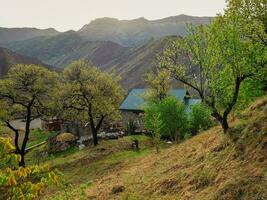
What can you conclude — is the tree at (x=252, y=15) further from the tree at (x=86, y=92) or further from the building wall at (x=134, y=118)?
the building wall at (x=134, y=118)

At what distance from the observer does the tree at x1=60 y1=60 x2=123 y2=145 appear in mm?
50906

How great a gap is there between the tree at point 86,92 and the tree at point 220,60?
77.1ft

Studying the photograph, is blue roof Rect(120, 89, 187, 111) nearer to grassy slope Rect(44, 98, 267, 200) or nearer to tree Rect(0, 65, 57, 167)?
tree Rect(0, 65, 57, 167)

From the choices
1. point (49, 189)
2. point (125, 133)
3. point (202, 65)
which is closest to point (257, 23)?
point (202, 65)

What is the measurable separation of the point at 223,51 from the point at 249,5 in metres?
3.47

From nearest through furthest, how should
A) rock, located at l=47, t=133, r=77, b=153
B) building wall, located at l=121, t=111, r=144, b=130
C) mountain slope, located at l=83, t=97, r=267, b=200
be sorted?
mountain slope, located at l=83, t=97, r=267, b=200, rock, located at l=47, t=133, r=77, b=153, building wall, located at l=121, t=111, r=144, b=130

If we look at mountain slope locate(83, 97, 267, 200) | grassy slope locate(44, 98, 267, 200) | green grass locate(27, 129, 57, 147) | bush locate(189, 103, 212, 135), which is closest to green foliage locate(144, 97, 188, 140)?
bush locate(189, 103, 212, 135)

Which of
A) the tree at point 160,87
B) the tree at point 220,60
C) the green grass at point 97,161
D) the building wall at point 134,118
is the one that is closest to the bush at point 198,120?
the green grass at point 97,161

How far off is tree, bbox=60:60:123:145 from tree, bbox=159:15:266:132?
23.5m

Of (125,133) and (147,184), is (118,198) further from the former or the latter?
(125,133)

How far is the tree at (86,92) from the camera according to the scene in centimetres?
5091

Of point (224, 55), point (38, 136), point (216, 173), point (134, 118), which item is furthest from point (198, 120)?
point (38, 136)

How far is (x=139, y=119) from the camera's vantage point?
73188 mm

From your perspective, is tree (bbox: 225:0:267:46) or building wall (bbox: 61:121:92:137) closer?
tree (bbox: 225:0:267:46)
